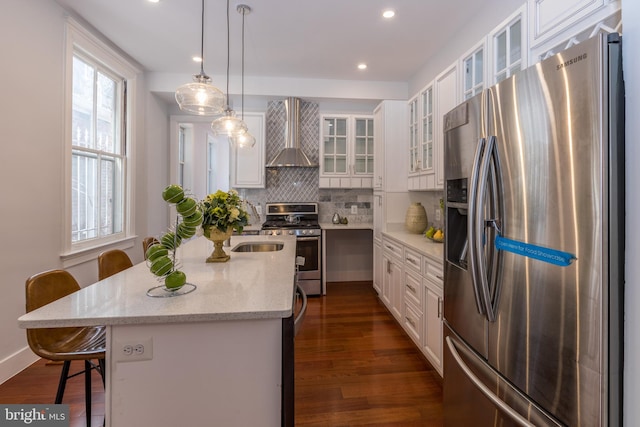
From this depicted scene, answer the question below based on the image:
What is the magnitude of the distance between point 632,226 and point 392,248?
237 cm

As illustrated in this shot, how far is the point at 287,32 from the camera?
288 cm

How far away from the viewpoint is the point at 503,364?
1.16 metres

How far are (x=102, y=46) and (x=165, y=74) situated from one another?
0.94m

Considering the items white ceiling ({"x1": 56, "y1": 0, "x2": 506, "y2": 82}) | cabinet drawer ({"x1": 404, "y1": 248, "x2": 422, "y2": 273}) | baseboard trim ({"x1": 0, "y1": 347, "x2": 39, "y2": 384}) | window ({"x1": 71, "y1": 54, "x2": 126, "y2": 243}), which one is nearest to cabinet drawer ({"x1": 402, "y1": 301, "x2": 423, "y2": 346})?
cabinet drawer ({"x1": 404, "y1": 248, "x2": 422, "y2": 273})

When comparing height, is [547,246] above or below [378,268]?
above

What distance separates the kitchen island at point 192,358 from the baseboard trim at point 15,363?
1678mm

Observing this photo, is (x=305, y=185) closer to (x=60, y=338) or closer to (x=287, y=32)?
(x=287, y=32)

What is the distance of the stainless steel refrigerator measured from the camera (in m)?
0.85

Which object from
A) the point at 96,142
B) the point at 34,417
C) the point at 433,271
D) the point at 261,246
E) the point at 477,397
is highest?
the point at 96,142

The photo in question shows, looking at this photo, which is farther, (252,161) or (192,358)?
(252,161)

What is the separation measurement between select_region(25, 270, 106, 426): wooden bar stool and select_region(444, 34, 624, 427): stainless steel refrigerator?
1.67 metres

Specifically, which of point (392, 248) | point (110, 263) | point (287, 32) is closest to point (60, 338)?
point (110, 263)

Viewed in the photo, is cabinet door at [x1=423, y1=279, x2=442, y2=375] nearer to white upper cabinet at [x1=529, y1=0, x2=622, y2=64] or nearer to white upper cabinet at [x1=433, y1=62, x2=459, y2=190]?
white upper cabinet at [x1=433, y1=62, x2=459, y2=190]

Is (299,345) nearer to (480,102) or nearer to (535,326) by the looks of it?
(535,326)
